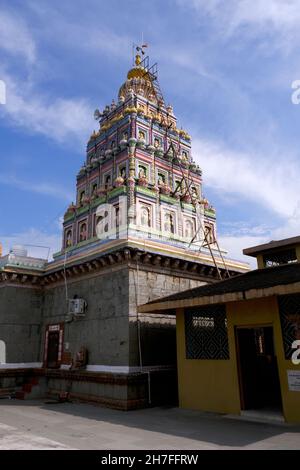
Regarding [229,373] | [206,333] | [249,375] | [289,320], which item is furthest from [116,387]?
[289,320]

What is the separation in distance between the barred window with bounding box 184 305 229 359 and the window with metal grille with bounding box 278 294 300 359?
6.73ft

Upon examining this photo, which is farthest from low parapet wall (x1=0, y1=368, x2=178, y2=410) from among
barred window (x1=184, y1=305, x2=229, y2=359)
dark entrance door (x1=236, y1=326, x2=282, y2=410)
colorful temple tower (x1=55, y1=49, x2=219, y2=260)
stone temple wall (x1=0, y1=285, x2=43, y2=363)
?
colorful temple tower (x1=55, y1=49, x2=219, y2=260)

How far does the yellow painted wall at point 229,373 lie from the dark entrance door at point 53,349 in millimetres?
7008

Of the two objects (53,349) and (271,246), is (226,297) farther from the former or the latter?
(53,349)

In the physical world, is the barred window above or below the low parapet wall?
above

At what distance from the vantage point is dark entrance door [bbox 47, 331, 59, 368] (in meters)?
17.0

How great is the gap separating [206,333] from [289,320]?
308 cm

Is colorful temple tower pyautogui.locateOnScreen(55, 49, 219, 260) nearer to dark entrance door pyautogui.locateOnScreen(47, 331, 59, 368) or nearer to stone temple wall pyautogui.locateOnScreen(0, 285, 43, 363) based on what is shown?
stone temple wall pyautogui.locateOnScreen(0, 285, 43, 363)

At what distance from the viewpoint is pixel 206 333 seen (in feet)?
39.6

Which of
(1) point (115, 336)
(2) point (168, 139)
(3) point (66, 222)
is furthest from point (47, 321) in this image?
(2) point (168, 139)

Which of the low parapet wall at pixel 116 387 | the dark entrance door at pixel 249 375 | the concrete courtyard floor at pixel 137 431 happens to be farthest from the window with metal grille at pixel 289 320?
the low parapet wall at pixel 116 387

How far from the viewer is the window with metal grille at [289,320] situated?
31.6 ft
